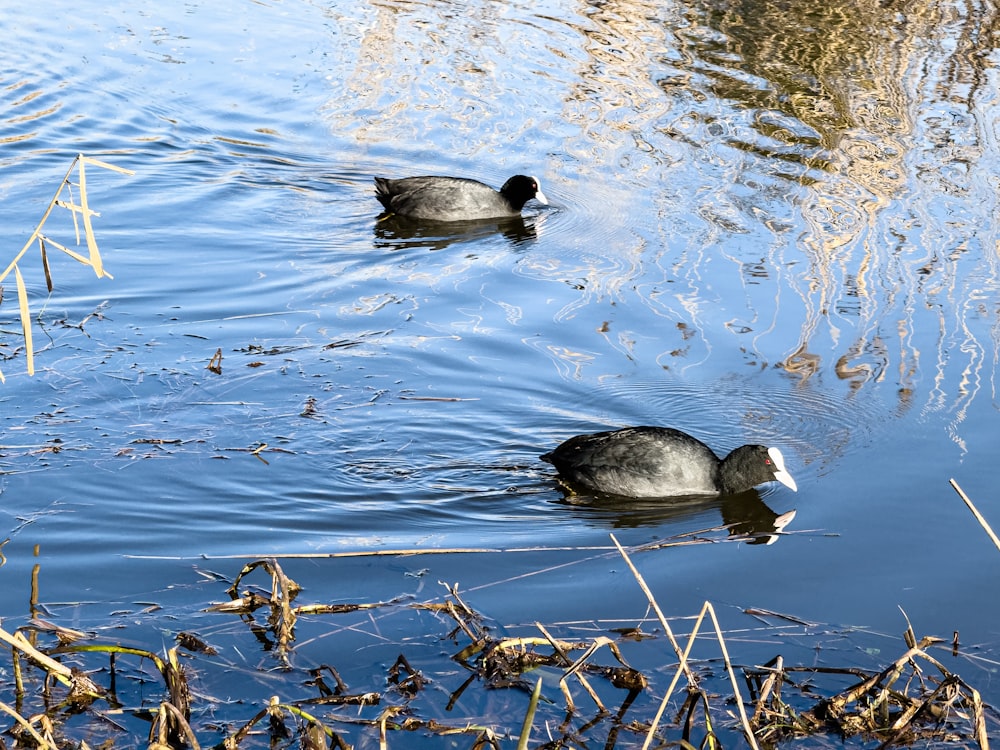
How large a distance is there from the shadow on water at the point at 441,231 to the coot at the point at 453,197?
6 centimetres

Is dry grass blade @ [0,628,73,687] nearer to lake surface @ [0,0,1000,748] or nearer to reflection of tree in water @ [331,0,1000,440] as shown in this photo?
lake surface @ [0,0,1000,748]

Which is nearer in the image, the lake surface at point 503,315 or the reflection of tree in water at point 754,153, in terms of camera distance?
the lake surface at point 503,315

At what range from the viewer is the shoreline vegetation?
360cm

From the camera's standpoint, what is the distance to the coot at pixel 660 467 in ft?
18.9

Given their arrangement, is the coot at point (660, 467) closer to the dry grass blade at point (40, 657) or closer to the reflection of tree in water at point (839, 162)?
the reflection of tree in water at point (839, 162)

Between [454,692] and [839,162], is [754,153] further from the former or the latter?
[454,692]

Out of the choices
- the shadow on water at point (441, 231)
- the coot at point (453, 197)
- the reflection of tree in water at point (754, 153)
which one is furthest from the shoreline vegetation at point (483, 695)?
the coot at point (453, 197)

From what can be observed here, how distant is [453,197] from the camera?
389 inches

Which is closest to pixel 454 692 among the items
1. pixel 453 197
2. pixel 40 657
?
pixel 40 657

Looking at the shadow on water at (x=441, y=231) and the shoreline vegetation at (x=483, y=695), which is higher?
the shadow on water at (x=441, y=231)

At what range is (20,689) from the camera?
365 centimetres

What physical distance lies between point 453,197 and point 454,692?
641 cm

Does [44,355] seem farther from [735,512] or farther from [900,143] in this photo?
[900,143]

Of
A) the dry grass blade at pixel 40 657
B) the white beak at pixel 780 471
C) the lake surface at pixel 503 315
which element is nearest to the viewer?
the dry grass blade at pixel 40 657
